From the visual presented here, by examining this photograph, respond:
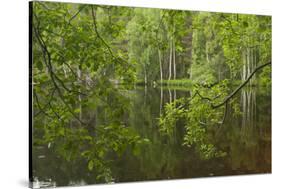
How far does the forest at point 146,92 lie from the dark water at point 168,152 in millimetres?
12

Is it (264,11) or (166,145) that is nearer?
(166,145)

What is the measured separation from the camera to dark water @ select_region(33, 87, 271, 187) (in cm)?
638

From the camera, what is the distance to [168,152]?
6914 millimetres

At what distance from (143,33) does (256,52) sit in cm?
151

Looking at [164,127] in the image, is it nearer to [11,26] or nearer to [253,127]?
[253,127]

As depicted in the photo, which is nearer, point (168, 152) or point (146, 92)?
point (146, 92)

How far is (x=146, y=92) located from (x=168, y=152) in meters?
0.75

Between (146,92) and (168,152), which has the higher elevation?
(146,92)

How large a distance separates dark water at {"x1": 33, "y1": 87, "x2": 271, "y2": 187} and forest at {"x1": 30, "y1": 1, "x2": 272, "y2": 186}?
12 mm

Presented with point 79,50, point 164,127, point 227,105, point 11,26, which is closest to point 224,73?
point 227,105

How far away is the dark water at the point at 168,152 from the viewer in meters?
6.38

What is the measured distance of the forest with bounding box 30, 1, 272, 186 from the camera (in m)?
6.31

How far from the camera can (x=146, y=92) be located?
675 centimetres
